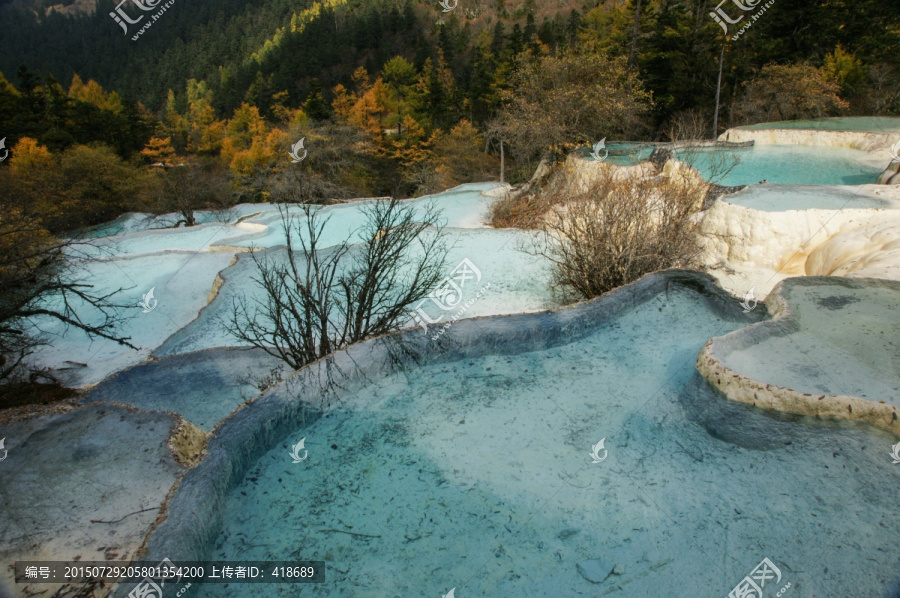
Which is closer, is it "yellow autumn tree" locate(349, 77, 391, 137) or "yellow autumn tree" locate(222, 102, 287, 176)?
"yellow autumn tree" locate(222, 102, 287, 176)

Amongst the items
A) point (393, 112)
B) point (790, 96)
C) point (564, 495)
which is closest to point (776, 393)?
point (564, 495)

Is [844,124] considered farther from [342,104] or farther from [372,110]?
[342,104]

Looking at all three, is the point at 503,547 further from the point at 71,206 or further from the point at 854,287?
the point at 71,206

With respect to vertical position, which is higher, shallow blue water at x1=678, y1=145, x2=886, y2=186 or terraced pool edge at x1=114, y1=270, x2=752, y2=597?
shallow blue water at x1=678, y1=145, x2=886, y2=186

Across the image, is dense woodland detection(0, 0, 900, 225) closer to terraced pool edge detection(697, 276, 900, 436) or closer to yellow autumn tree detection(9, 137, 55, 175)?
yellow autumn tree detection(9, 137, 55, 175)

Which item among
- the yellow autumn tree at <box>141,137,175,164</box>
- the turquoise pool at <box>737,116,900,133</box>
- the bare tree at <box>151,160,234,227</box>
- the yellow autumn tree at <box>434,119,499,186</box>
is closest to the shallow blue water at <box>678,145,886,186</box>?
→ the turquoise pool at <box>737,116,900,133</box>

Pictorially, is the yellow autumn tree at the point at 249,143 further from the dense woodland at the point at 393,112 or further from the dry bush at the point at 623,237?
the dry bush at the point at 623,237

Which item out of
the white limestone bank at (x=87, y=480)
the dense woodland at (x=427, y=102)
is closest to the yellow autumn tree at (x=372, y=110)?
the dense woodland at (x=427, y=102)
